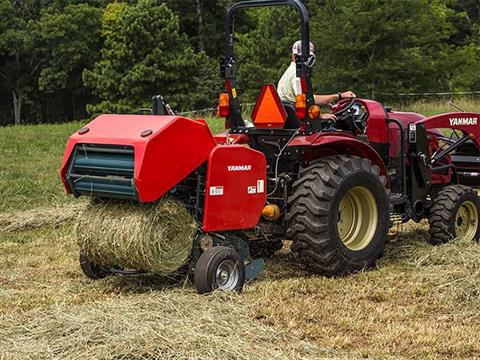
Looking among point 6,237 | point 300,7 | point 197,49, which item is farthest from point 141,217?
point 197,49

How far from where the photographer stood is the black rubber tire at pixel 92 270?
646 cm

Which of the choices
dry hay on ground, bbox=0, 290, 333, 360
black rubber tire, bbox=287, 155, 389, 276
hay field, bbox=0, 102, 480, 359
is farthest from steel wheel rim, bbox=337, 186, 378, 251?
dry hay on ground, bbox=0, 290, 333, 360

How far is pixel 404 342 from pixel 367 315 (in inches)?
24.0

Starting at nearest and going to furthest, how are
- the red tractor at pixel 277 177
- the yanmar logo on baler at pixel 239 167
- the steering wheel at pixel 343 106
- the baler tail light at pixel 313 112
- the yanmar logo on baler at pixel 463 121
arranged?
1. the red tractor at pixel 277 177
2. the yanmar logo on baler at pixel 239 167
3. the baler tail light at pixel 313 112
4. the steering wheel at pixel 343 106
5. the yanmar logo on baler at pixel 463 121

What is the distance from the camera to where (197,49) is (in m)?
52.7

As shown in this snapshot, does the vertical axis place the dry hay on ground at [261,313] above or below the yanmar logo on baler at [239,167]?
below

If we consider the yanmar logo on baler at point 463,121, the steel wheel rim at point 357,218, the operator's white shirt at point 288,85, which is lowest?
the steel wheel rim at point 357,218

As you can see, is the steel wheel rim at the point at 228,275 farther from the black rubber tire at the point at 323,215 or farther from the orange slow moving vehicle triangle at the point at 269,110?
the orange slow moving vehicle triangle at the point at 269,110

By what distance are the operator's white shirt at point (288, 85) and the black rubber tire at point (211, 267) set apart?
1.71 meters

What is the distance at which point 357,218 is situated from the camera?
706 centimetres

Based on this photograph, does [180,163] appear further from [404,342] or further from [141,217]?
[404,342]

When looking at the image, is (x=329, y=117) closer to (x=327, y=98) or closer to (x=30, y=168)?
(x=327, y=98)

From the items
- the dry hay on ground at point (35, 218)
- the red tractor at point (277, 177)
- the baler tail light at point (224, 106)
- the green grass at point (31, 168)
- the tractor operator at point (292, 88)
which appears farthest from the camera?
the green grass at point (31, 168)

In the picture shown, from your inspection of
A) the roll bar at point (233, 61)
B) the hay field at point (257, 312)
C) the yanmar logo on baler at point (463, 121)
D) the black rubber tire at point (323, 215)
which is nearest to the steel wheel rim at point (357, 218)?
the black rubber tire at point (323, 215)
